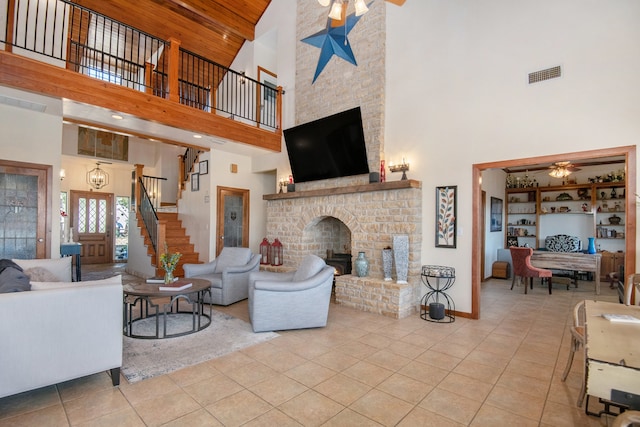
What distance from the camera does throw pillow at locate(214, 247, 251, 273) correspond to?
18.0 feet

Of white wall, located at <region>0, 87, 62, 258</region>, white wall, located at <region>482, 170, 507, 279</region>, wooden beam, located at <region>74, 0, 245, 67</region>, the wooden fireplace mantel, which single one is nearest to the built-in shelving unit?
white wall, located at <region>482, 170, 507, 279</region>

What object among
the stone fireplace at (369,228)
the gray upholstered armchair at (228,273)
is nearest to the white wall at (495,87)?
the stone fireplace at (369,228)

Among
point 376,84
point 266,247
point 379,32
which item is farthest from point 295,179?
point 379,32

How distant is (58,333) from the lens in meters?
2.33

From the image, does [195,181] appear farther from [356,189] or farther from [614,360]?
[614,360]

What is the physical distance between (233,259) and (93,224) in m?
7.41

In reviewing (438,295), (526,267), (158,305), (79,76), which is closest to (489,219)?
(526,267)

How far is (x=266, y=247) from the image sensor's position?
6.87 m

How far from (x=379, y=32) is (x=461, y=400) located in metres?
5.54

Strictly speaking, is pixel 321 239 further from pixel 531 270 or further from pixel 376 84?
pixel 531 270

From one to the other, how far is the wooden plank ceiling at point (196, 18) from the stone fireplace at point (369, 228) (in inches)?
186

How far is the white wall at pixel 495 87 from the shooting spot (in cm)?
365

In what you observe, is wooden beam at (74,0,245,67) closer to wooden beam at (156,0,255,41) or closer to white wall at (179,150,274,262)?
wooden beam at (156,0,255,41)

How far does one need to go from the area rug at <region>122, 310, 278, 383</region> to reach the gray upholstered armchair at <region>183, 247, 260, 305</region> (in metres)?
0.80
